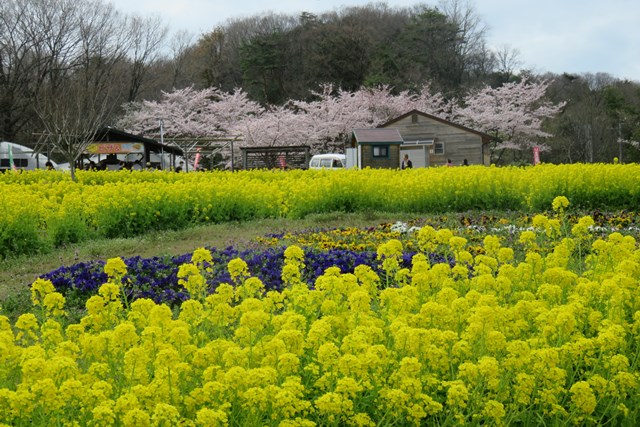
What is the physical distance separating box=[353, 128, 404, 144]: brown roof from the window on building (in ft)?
1.01

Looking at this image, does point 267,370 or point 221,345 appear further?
point 221,345

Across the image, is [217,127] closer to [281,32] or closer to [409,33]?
[281,32]

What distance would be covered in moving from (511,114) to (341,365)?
48.5 m

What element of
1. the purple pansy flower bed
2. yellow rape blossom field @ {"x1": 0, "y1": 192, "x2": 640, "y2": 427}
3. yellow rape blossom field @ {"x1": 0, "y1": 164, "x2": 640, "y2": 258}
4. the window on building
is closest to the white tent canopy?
the window on building

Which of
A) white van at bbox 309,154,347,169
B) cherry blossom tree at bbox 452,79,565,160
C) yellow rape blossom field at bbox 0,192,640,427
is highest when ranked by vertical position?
cherry blossom tree at bbox 452,79,565,160

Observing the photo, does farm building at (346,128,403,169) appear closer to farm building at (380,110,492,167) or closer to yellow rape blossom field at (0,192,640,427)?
farm building at (380,110,492,167)

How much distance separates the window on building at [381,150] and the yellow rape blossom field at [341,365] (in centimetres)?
2948

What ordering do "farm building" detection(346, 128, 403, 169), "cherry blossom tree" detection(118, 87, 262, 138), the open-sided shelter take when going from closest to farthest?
the open-sided shelter → "farm building" detection(346, 128, 403, 169) → "cherry blossom tree" detection(118, 87, 262, 138)

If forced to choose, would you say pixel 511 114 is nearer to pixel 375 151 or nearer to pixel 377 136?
pixel 377 136

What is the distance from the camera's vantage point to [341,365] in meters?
2.73

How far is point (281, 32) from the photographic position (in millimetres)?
62781

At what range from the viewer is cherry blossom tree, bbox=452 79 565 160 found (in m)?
49.0

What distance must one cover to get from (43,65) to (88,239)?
122 ft

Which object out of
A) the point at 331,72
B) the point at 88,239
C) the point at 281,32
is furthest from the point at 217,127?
the point at 88,239
